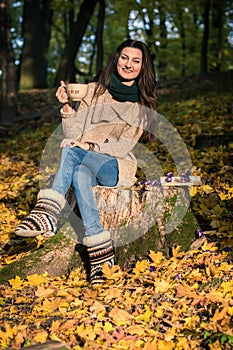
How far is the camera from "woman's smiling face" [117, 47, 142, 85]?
401 centimetres

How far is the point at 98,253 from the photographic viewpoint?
3674 millimetres

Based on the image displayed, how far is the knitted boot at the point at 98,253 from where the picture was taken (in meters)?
3.65

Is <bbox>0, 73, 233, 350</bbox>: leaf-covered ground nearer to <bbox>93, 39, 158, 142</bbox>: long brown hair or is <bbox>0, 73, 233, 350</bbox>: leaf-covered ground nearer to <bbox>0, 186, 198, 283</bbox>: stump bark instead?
<bbox>0, 186, 198, 283</bbox>: stump bark

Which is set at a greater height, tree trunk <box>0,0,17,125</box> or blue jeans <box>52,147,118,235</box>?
tree trunk <box>0,0,17,125</box>

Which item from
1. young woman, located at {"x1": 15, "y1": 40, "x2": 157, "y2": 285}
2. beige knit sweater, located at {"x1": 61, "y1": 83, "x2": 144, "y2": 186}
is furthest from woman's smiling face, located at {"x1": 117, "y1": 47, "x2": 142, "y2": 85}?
beige knit sweater, located at {"x1": 61, "y1": 83, "x2": 144, "y2": 186}

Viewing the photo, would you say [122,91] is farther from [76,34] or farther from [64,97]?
[76,34]

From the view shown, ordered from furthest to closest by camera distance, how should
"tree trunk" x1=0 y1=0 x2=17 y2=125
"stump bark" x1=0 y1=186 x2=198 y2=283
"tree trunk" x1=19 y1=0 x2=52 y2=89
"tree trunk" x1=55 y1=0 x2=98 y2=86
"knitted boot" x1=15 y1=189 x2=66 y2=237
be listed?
"tree trunk" x1=19 y1=0 x2=52 y2=89 < "tree trunk" x1=55 y1=0 x2=98 y2=86 < "tree trunk" x1=0 y1=0 x2=17 y2=125 < "stump bark" x1=0 y1=186 x2=198 y2=283 < "knitted boot" x1=15 y1=189 x2=66 y2=237

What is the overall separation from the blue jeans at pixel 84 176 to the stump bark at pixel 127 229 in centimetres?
19

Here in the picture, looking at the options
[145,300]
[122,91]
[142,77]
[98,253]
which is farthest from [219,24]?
[145,300]

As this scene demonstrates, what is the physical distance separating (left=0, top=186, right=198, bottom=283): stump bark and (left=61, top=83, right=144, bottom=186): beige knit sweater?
280 millimetres

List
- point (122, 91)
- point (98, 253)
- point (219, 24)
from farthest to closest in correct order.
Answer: point (219, 24)
point (122, 91)
point (98, 253)

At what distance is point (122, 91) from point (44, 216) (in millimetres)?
1380

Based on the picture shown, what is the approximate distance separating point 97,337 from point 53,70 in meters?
31.7

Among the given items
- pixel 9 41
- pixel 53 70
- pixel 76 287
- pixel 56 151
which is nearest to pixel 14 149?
pixel 56 151
